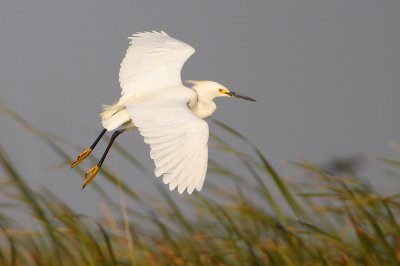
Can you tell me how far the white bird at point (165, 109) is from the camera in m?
3.21

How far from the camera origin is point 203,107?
15.4 ft

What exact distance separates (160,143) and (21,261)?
2.85 ft

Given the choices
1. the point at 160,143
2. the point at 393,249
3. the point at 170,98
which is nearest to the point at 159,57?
the point at 170,98

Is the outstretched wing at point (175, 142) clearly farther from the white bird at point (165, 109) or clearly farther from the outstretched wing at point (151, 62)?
the outstretched wing at point (151, 62)

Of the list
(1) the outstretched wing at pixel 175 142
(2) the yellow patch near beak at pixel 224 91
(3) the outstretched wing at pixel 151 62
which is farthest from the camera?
(2) the yellow patch near beak at pixel 224 91

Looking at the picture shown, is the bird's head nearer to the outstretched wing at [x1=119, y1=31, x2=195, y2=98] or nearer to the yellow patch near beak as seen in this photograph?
the yellow patch near beak

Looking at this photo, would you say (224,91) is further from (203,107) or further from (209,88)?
(203,107)

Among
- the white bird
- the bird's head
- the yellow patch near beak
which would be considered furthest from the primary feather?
the yellow patch near beak

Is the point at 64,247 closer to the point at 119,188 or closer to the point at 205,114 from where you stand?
the point at 119,188

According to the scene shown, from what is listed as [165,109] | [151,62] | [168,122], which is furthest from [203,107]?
[168,122]

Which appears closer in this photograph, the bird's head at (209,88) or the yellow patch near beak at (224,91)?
the bird's head at (209,88)

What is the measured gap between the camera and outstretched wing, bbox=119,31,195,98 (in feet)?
15.7

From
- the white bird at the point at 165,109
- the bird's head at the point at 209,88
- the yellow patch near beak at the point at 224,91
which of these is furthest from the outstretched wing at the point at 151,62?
the yellow patch near beak at the point at 224,91

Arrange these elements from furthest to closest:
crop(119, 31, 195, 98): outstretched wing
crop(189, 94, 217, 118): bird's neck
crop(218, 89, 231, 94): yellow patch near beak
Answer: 1. crop(218, 89, 231, 94): yellow patch near beak
2. crop(119, 31, 195, 98): outstretched wing
3. crop(189, 94, 217, 118): bird's neck
